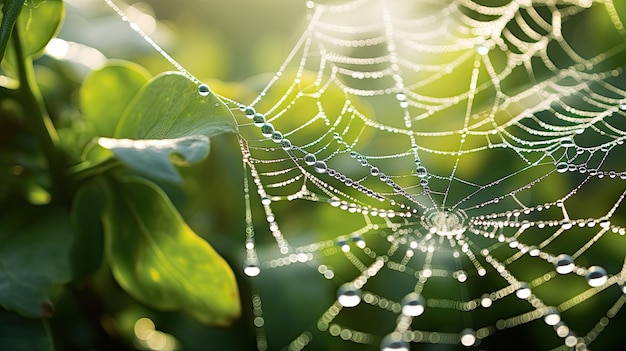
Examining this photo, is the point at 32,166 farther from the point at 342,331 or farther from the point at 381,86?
the point at 381,86

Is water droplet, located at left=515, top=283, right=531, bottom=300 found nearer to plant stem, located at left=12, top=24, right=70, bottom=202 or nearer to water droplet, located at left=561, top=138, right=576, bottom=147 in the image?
water droplet, located at left=561, top=138, right=576, bottom=147

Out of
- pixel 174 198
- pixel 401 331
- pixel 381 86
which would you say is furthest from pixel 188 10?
pixel 401 331

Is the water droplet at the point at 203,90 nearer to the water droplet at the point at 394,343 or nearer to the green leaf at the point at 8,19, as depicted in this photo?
the green leaf at the point at 8,19

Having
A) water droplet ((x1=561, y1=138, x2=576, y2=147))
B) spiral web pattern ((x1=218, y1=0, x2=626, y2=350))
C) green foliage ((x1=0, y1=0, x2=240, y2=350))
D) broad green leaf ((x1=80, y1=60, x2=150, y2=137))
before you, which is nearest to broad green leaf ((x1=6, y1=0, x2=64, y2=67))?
green foliage ((x1=0, y1=0, x2=240, y2=350))

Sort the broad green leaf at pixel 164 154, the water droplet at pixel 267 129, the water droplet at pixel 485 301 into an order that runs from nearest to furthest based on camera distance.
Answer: the broad green leaf at pixel 164 154 → the water droplet at pixel 267 129 → the water droplet at pixel 485 301

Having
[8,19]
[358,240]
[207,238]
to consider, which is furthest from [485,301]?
[8,19]

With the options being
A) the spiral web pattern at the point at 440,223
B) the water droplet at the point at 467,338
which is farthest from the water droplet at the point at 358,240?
the water droplet at the point at 467,338

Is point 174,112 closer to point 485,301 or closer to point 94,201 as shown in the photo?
point 94,201
